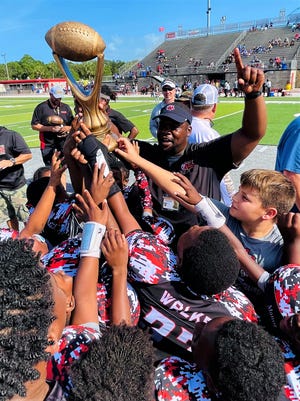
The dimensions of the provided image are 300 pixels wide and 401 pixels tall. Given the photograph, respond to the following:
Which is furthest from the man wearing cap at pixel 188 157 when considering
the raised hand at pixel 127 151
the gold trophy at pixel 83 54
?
the gold trophy at pixel 83 54

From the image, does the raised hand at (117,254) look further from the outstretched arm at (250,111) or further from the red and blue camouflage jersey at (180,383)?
the outstretched arm at (250,111)

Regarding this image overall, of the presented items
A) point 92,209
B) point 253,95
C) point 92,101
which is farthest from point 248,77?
point 92,209

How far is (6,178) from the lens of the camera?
444 centimetres

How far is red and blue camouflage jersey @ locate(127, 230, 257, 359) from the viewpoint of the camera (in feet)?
5.07

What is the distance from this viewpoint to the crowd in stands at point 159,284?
1.06 m

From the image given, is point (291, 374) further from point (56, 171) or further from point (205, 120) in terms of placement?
point (205, 120)

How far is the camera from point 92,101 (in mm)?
2080

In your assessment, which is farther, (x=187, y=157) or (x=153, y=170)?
(x=187, y=157)

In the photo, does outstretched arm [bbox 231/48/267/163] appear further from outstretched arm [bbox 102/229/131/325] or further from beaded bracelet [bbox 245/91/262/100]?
outstretched arm [bbox 102/229/131/325]

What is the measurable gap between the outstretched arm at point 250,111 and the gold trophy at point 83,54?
2.67 feet

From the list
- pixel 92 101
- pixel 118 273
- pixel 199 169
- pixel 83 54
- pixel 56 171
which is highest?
pixel 83 54

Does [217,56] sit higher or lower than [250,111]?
higher

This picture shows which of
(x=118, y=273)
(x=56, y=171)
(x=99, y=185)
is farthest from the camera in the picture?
(x=56, y=171)

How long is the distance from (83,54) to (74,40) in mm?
97
